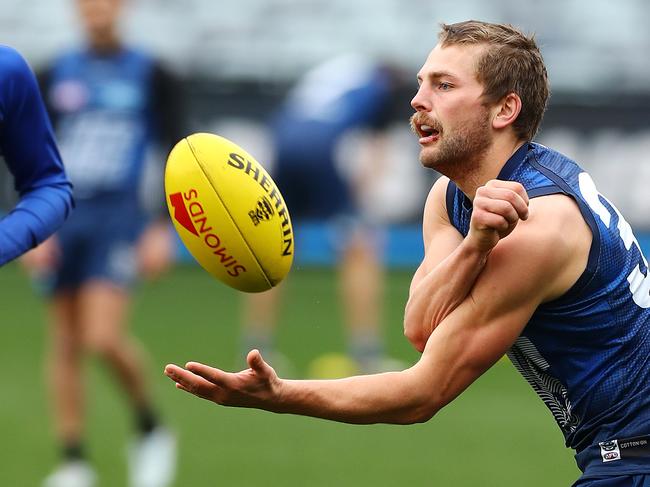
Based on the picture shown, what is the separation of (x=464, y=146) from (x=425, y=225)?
0.50 m

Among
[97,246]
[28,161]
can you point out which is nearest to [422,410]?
[28,161]

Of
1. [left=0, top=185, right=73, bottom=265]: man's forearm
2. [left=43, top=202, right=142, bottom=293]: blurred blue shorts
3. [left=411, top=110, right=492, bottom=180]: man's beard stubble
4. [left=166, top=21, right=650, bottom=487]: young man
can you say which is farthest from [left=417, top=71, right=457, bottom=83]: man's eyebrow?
[left=43, top=202, right=142, bottom=293]: blurred blue shorts

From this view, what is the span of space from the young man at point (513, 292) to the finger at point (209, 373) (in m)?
0.01

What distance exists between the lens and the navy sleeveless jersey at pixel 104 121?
8320mm

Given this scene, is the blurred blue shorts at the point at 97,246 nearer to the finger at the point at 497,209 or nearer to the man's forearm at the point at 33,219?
the man's forearm at the point at 33,219

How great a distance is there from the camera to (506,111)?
161 inches

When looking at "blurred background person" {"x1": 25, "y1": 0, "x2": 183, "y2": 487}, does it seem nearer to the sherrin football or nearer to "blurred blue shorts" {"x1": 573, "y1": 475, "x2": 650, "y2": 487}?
the sherrin football

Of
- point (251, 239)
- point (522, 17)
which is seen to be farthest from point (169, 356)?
point (522, 17)

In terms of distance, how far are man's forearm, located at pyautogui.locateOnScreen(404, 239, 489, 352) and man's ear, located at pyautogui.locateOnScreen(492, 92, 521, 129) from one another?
0.40m

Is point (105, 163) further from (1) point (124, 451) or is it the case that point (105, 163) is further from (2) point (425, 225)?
(2) point (425, 225)

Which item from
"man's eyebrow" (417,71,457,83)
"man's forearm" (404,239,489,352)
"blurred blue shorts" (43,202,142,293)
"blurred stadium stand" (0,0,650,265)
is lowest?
"blurred stadium stand" (0,0,650,265)

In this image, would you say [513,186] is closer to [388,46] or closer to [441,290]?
[441,290]

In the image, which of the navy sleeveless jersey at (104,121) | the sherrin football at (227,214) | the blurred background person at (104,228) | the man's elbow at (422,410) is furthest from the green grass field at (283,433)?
the man's elbow at (422,410)

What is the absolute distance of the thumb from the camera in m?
3.62
